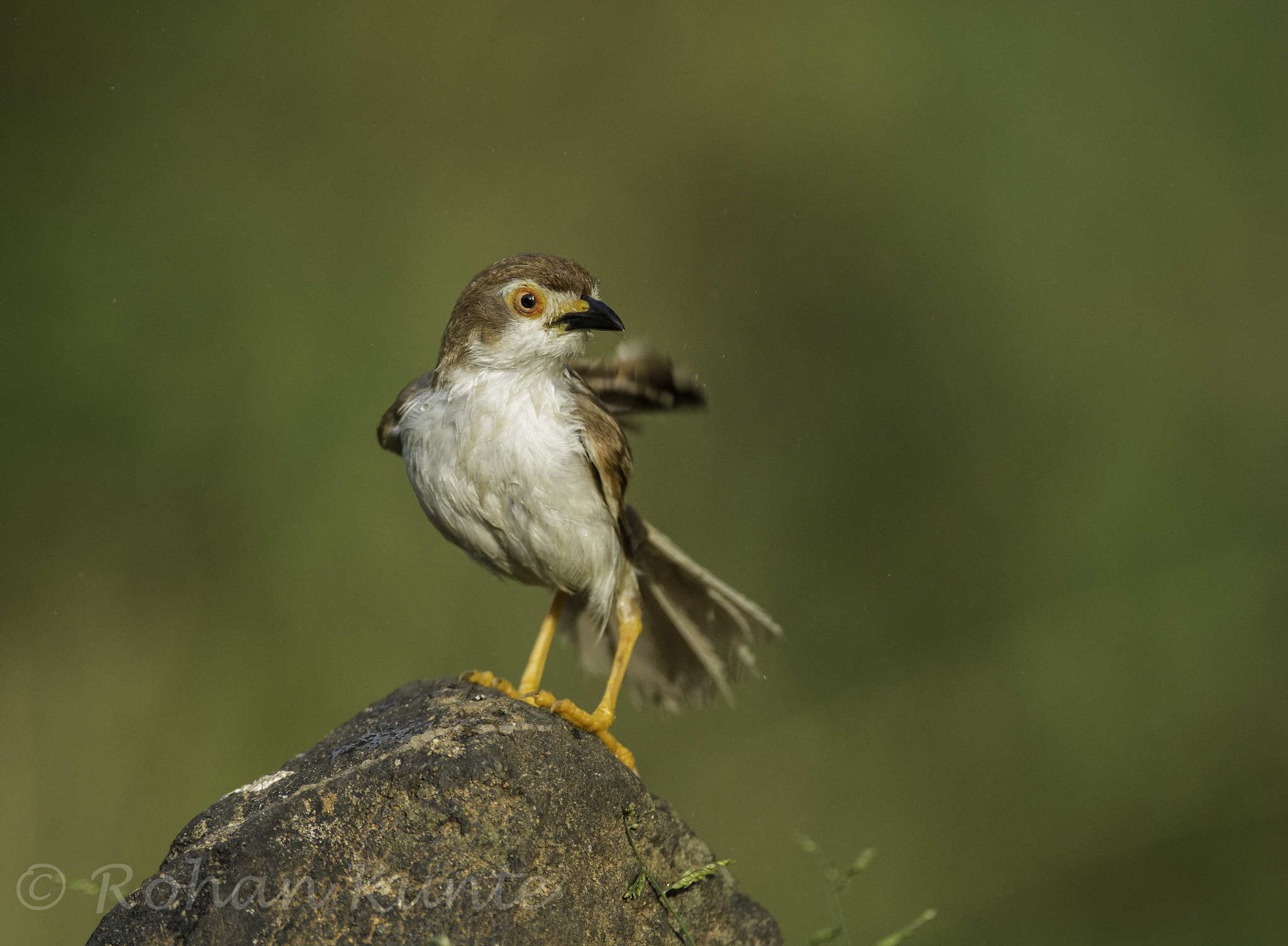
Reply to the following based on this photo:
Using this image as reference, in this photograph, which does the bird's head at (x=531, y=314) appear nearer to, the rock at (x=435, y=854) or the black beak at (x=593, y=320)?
the black beak at (x=593, y=320)

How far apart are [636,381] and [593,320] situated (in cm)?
87

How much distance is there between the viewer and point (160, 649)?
699 cm

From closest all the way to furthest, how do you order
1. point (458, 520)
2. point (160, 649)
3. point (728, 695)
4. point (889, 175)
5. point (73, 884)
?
point (73, 884) → point (458, 520) → point (728, 695) → point (160, 649) → point (889, 175)

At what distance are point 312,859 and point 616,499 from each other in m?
1.90

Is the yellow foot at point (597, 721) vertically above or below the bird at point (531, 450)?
below

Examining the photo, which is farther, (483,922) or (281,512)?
(281,512)

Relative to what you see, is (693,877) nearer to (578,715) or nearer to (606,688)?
(578,715)

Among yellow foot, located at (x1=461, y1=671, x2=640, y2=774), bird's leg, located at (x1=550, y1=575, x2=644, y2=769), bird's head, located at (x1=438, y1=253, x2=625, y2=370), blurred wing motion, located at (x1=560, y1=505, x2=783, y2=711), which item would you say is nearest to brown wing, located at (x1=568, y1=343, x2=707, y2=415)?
blurred wing motion, located at (x1=560, y1=505, x2=783, y2=711)

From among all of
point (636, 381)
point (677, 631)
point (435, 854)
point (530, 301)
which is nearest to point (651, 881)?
point (435, 854)

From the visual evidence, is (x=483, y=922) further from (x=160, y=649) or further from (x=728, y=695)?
(x=160, y=649)

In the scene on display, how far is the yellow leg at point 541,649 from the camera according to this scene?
4.89 m


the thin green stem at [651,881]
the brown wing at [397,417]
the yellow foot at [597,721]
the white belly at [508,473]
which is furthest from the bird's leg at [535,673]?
the brown wing at [397,417]

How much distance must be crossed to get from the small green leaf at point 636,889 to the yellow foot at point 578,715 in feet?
1.40

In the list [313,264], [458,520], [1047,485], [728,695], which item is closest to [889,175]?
[1047,485]
